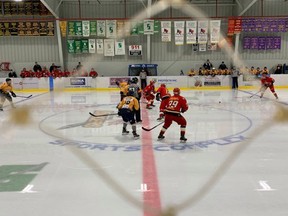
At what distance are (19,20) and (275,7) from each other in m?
20.2

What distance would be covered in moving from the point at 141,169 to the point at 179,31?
66.0 ft

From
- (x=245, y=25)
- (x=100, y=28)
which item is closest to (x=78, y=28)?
(x=100, y=28)

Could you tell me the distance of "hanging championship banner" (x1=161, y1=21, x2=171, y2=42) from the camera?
79.4ft

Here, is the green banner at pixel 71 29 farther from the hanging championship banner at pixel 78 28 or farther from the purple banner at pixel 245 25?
the purple banner at pixel 245 25

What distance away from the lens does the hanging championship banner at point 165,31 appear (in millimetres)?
24188

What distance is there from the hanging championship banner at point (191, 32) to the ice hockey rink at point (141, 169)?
15285 millimetres

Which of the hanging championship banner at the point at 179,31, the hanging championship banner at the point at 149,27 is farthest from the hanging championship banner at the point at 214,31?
the hanging championship banner at the point at 149,27

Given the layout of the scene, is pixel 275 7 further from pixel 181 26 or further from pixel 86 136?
pixel 86 136

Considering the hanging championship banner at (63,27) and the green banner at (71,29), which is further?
the green banner at (71,29)

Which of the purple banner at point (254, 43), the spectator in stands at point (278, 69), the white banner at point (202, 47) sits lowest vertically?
the spectator in stands at point (278, 69)

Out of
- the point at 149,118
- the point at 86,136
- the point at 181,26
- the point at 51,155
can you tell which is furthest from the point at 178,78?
the point at 51,155

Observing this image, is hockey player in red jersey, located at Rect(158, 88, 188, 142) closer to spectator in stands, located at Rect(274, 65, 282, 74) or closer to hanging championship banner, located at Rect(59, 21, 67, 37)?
hanging championship banner, located at Rect(59, 21, 67, 37)

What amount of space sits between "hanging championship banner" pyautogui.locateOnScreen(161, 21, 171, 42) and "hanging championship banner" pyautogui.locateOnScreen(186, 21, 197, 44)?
139 centimetres

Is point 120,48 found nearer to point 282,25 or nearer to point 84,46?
point 84,46
